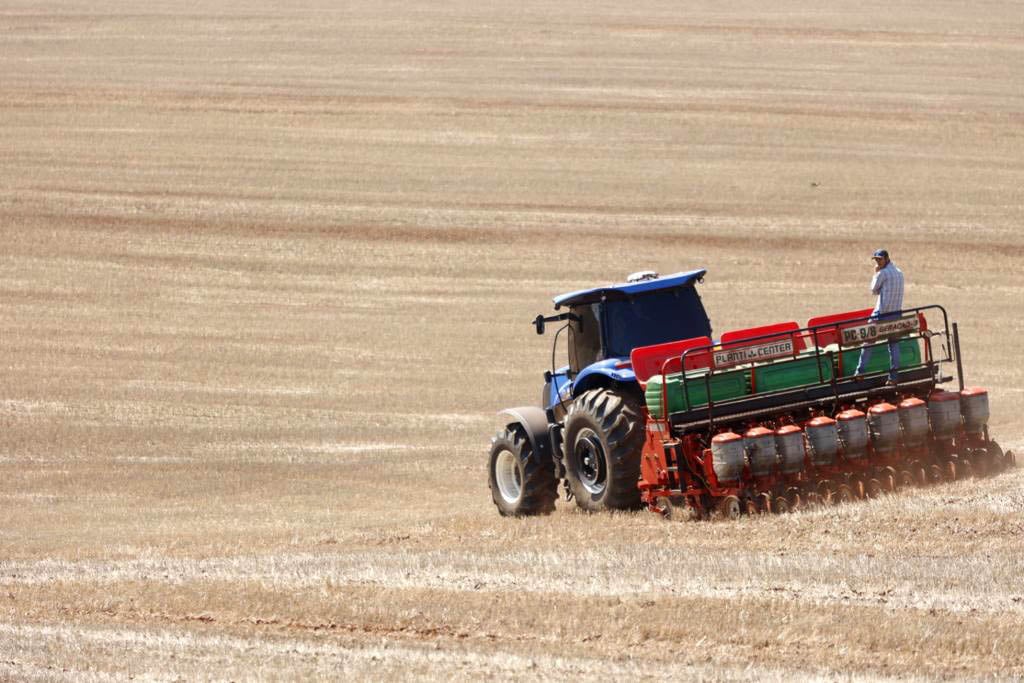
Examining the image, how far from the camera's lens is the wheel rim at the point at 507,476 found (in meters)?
14.6

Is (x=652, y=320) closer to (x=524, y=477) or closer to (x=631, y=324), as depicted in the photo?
(x=631, y=324)

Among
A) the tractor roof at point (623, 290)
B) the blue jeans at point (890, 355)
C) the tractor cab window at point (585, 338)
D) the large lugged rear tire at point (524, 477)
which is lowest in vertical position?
the large lugged rear tire at point (524, 477)

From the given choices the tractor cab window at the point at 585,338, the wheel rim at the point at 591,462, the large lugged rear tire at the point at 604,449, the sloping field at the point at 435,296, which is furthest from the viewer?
the tractor cab window at the point at 585,338

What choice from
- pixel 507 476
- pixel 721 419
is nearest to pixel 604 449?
pixel 721 419

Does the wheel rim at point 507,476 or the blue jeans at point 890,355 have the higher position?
the blue jeans at point 890,355

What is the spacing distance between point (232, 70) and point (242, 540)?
3797 centimetres

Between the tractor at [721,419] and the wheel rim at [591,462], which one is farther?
the wheel rim at [591,462]

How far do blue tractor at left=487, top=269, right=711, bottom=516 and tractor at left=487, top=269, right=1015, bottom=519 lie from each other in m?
0.01

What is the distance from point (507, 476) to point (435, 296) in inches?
573

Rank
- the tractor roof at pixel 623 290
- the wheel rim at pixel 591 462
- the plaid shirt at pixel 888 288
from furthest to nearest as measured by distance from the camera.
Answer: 1. the plaid shirt at pixel 888 288
2. the tractor roof at pixel 623 290
3. the wheel rim at pixel 591 462

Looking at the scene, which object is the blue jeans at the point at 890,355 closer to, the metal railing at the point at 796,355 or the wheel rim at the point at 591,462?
the metal railing at the point at 796,355

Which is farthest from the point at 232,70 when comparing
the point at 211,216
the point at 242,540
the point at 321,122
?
the point at 242,540

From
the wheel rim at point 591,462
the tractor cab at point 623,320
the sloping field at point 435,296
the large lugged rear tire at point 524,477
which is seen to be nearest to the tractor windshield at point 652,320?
the tractor cab at point 623,320

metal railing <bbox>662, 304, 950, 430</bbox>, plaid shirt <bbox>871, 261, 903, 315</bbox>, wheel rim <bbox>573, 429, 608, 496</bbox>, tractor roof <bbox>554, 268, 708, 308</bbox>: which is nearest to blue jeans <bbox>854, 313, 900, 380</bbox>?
metal railing <bbox>662, 304, 950, 430</bbox>
